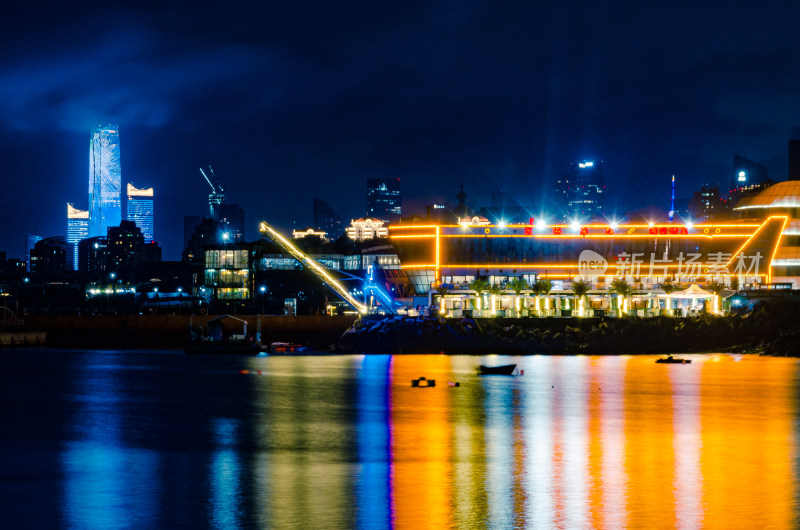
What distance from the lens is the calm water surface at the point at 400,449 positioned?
3134cm

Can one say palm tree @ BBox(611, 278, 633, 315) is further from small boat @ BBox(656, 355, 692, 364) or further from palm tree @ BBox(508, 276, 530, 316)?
small boat @ BBox(656, 355, 692, 364)

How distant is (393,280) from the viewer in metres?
142

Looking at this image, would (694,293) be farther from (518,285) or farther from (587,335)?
(518,285)

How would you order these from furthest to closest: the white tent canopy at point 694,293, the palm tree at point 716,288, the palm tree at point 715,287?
1. the palm tree at point 715,287
2. the palm tree at point 716,288
3. the white tent canopy at point 694,293

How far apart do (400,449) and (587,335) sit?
6688 centimetres

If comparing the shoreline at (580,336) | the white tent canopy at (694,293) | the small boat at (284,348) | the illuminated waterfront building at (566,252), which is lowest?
the small boat at (284,348)

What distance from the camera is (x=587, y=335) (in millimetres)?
108562

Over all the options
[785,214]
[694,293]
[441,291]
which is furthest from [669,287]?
[785,214]

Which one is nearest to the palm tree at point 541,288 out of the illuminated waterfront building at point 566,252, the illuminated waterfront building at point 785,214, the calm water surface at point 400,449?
the illuminated waterfront building at point 566,252

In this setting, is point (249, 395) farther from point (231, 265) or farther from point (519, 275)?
point (231, 265)

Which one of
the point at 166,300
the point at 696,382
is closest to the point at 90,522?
the point at 696,382

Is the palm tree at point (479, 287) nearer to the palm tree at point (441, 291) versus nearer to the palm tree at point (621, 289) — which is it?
the palm tree at point (441, 291)

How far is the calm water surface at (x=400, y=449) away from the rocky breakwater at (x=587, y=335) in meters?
23.2

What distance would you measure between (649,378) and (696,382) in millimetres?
3843
